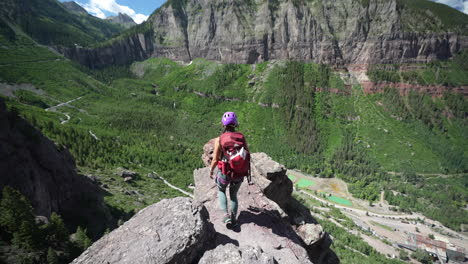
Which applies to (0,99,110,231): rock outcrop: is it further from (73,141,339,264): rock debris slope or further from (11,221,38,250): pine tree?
(73,141,339,264): rock debris slope

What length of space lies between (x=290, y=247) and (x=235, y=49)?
186m

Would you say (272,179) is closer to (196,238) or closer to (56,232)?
(196,238)

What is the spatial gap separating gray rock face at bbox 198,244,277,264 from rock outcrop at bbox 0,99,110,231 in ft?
86.9

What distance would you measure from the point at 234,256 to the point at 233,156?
3.50 meters

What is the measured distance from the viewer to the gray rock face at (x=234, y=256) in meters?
6.96

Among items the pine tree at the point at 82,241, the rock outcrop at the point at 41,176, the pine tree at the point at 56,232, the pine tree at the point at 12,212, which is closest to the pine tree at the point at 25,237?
the pine tree at the point at 12,212

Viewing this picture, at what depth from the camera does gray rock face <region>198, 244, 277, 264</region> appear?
22.8 ft

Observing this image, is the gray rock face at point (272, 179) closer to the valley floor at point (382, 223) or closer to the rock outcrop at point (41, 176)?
the rock outcrop at point (41, 176)

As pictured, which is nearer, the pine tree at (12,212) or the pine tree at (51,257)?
the pine tree at (12,212)

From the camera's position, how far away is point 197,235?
7312mm

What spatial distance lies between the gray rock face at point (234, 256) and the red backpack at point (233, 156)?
101 inches

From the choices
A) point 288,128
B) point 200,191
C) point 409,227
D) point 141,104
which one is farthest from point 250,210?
point 141,104

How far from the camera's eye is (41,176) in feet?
85.3

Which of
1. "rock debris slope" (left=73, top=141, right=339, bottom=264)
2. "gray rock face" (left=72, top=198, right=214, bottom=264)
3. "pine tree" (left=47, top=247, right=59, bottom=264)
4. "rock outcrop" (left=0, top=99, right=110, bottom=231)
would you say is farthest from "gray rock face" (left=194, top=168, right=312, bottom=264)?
"rock outcrop" (left=0, top=99, right=110, bottom=231)
